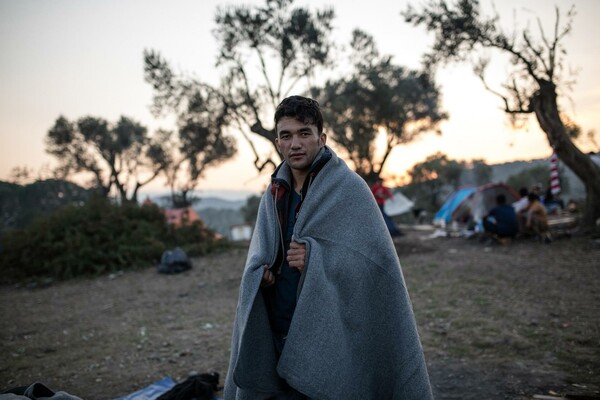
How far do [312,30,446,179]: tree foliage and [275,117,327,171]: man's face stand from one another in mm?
12419

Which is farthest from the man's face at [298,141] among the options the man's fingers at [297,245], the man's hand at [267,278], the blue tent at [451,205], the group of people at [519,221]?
the blue tent at [451,205]

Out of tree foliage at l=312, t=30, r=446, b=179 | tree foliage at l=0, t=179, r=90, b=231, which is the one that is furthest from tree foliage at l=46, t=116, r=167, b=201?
tree foliage at l=312, t=30, r=446, b=179

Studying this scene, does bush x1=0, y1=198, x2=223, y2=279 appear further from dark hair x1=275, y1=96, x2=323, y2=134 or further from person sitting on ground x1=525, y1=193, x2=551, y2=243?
dark hair x1=275, y1=96, x2=323, y2=134

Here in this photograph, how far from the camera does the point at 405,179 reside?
4144 centimetres

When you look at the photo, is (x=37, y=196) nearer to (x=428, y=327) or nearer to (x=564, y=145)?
(x=428, y=327)

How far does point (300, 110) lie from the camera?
218cm

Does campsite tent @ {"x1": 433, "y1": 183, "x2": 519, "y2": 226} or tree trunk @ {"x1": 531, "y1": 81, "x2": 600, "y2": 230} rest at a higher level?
tree trunk @ {"x1": 531, "y1": 81, "x2": 600, "y2": 230}

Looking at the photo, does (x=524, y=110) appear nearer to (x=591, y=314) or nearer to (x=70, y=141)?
(x=591, y=314)

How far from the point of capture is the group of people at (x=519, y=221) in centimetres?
1184

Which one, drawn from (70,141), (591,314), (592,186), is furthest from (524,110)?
(70,141)

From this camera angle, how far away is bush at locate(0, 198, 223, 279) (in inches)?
488

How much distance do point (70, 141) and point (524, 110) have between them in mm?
28285

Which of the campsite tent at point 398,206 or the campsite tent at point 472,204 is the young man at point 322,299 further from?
the campsite tent at point 398,206

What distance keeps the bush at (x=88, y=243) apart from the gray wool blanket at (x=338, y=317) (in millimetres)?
12087
